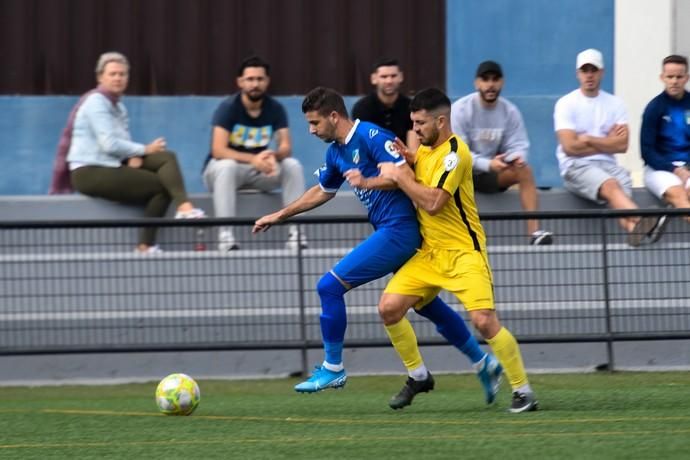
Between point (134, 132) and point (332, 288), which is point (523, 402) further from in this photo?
point (134, 132)

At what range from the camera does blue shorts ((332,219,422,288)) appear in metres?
8.70

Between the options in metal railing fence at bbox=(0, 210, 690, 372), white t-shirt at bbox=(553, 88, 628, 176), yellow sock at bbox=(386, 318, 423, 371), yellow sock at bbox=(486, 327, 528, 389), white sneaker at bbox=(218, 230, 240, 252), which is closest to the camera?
yellow sock at bbox=(486, 327, 528, 389)

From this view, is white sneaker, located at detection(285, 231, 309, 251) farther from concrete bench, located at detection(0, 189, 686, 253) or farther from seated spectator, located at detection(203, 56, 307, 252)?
seated spectator, located at detection(203, 56, 307, 252)

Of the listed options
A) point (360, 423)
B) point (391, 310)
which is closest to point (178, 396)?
point (360, 423)

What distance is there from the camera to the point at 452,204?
8453 mm

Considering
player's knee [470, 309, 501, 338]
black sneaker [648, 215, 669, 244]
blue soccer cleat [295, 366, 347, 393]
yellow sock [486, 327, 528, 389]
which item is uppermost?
black sneaker [648, 215, 669, 244]

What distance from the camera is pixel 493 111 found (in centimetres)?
1220

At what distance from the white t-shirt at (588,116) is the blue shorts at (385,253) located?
12.7 feet

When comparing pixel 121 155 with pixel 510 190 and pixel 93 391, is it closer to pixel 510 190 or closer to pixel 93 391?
pixel 93 391

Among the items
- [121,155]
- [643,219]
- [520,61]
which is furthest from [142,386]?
[520,61]

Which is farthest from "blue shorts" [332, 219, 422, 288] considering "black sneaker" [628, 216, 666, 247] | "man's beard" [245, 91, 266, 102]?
"man's beard" [245, 91, 266, 102]

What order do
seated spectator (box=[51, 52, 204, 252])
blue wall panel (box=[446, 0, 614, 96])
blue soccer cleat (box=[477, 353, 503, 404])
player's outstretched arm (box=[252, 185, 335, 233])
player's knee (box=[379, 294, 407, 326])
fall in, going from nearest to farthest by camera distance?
player's knee (box=[379, 294, 407, 326]) < blue soccer cleat (box=[477, 353, 503, 404]) < player's outstretched arm (box=[252, 185, 335, 233]) < seated spectator (box=[51, 52, 204, 252]) < blue wall panel (box=[446, 0, 614, 96])

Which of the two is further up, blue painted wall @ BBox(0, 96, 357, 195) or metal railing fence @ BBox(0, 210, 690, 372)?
blue painted wall @ BBox(0, 96, 357, 195)

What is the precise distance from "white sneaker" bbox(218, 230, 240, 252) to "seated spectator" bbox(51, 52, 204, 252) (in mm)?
550
